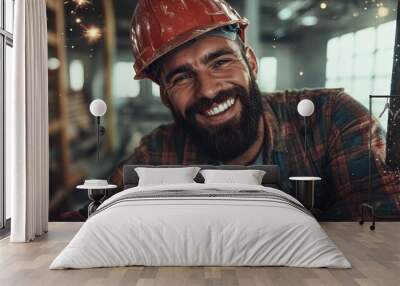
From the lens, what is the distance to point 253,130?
7.16 metres

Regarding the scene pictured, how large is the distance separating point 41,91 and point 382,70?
14.5 ft

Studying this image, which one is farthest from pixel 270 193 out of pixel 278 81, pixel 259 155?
pixel 278 81

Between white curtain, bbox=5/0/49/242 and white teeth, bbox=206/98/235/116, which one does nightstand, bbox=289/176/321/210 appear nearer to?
white teeth, bbox=206/98/235/116

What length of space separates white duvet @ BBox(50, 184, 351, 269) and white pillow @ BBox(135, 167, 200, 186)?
6.52ft

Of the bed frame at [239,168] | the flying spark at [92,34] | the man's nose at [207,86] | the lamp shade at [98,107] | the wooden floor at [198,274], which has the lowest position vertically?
the wooden floor at [198,274]

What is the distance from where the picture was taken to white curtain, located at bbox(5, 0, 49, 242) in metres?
5.58

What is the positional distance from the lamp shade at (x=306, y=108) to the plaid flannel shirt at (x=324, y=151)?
11.8 inches

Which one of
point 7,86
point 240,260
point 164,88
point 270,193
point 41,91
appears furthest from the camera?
point 164,88

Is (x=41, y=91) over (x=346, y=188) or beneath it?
over

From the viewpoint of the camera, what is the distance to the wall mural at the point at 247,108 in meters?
7.13

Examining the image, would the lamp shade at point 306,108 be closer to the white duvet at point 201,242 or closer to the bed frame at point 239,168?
the bed frame at point 239,168

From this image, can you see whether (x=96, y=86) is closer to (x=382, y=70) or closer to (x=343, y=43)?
(x=343, y=43)

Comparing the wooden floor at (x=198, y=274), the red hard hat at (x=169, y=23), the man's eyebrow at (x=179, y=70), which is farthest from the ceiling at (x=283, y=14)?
the wooden floor at (x=198, y=274)

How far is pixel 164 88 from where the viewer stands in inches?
281
